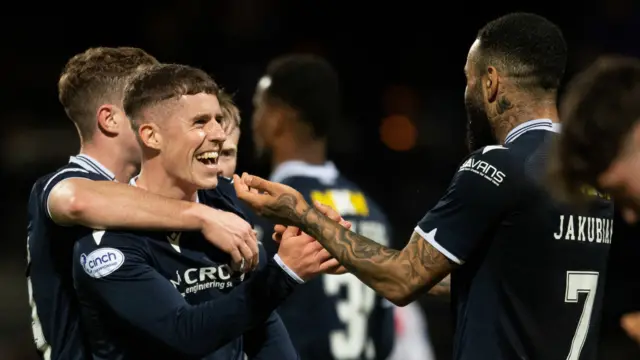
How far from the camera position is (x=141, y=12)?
1138cm

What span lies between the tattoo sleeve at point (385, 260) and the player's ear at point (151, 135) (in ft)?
1.74

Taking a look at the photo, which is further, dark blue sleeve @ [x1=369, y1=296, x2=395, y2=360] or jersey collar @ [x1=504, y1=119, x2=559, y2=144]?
dark blue sleeve @ [x1=369, y1=296, x2=395, y2=360]

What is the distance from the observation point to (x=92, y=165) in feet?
12.3

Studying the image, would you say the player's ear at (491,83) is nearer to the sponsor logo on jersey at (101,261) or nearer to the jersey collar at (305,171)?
the sponsor logo on jersey at (101,261)

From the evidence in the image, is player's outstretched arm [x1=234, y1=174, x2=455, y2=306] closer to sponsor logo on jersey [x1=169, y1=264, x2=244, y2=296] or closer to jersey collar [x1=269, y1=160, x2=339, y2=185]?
sponsor logo on jersey [x1=169, y1=264, x2=244, y2=296]

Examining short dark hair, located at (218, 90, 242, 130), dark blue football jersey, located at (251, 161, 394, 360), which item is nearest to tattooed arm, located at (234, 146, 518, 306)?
short dark hair, located at (218, 90, 242, 130)

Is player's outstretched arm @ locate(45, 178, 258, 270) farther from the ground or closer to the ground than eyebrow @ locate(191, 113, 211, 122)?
closer to the ground

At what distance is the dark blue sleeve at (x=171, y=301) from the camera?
3.14 metres

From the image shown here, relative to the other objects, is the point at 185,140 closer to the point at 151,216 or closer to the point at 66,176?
the point at 151,216

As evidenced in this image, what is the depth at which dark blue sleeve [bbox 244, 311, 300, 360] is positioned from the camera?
3555 mm

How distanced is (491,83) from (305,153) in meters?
1.97

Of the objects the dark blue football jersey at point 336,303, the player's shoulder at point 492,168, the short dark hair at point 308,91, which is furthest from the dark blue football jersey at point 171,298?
the short dark hair at point 308,91

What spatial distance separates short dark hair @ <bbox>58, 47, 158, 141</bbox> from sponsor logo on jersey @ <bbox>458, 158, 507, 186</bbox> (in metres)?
1.30

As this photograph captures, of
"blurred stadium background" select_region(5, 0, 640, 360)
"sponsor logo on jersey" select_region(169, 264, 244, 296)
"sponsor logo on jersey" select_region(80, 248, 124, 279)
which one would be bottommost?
"blurred stadium background" select_region(5, 0, 640, 360)
